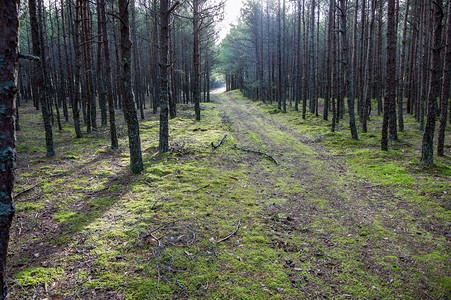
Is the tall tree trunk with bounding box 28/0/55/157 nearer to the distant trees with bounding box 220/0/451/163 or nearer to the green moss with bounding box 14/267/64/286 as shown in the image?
the green moss with bounding box 14/267/64/286

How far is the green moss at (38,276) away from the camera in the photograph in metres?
3.74

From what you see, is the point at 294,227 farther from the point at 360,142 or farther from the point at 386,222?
the point at 360,142

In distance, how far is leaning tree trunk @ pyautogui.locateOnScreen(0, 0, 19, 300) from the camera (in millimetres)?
2336

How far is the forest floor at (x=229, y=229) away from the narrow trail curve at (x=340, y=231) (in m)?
0.03

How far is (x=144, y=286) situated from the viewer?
384 centimetres

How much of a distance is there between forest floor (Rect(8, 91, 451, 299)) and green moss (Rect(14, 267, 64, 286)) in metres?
0.02

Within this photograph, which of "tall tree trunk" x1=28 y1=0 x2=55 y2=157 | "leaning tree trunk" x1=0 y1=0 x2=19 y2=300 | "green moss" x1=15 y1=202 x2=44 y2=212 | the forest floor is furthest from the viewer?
"tall tree trunk" x1=28 y1=0 x2=55 y2=157

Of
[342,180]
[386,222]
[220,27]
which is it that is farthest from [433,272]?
[220,27]

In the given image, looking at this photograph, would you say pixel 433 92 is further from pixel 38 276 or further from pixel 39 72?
pixel 39 72

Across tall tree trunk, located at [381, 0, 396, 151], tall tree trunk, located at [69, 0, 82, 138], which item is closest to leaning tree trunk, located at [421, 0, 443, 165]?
tall tree trunk, located at [381, 0, 396, 151]

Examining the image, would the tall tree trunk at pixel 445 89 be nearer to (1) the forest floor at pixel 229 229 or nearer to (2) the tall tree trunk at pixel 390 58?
(1) the forest floor at pixel 229 229

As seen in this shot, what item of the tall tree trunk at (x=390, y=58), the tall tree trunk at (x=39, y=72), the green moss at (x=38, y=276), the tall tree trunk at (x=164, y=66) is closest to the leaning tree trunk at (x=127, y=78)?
the tall tree trunk at (x=164, y=66)

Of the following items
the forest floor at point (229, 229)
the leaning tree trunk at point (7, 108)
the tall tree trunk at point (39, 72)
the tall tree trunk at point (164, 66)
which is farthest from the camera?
the tall tree trunk at point (164, 66)

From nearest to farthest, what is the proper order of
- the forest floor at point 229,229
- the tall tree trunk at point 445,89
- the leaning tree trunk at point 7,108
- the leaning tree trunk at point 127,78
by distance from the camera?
the leaning tree trunk at point 7,108
the forest floor at point 229,229
the leaning tree trunk at point 127,78
the tall tree trunk at point 445,89
